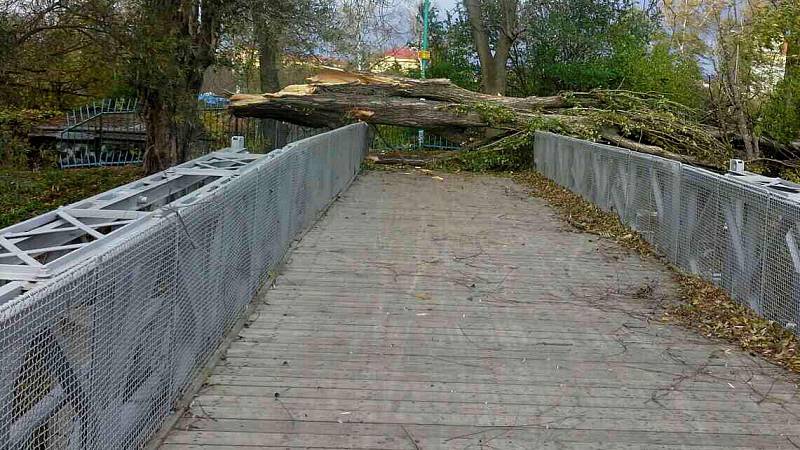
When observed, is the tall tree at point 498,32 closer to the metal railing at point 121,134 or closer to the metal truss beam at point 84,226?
the metal railing at point 121,134

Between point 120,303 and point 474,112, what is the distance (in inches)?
746

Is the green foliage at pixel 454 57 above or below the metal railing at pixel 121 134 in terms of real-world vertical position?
above

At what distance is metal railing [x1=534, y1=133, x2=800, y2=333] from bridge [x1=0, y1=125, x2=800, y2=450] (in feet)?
0.11

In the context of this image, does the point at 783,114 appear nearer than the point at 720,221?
No

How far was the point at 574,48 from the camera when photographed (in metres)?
30.3

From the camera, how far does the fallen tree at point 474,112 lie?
824 inches

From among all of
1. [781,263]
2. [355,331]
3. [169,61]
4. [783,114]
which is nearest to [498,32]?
[783,114]

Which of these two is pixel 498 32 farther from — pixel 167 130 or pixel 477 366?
pixel 477 366

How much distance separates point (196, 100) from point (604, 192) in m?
8.72

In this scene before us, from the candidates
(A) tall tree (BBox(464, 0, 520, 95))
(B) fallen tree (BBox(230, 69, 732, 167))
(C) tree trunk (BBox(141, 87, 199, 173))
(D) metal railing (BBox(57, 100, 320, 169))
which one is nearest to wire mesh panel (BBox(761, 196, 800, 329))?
(C) tree trunk (BBox(141, 87, 199, 173))

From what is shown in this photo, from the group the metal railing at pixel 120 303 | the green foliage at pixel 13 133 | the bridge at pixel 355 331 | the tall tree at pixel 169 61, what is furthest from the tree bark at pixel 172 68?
the metal railing at pixel 120 303

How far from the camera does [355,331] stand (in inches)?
278

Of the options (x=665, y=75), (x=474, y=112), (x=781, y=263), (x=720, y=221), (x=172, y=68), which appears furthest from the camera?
(x=665, y=75)

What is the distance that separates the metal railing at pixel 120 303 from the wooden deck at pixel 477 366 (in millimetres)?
365
